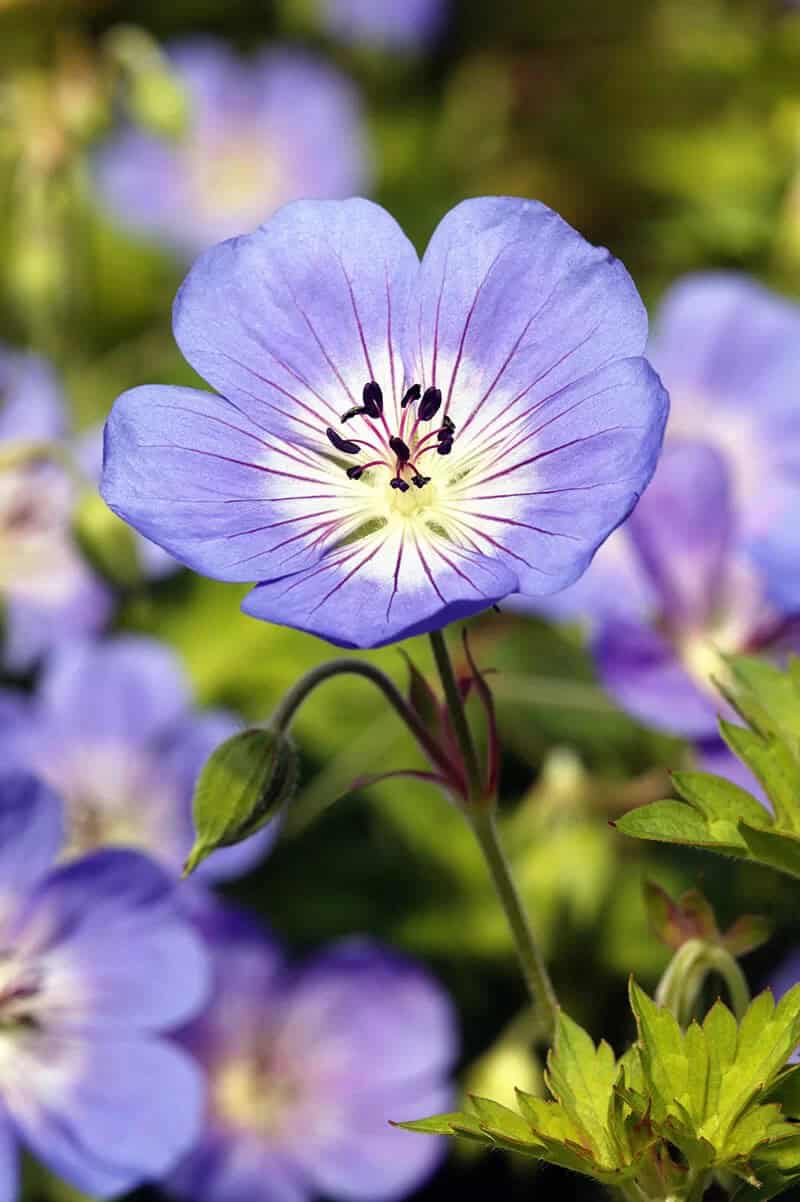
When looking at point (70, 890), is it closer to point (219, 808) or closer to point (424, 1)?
point (219, 808)

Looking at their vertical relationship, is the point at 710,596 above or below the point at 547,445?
below

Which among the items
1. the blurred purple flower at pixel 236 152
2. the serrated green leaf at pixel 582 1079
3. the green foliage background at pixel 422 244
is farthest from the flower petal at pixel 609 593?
the blurred purple flower at pixel 236 152

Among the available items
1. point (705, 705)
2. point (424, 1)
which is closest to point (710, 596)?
point (705, 705)

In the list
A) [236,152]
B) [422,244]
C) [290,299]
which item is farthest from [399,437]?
[236,152]

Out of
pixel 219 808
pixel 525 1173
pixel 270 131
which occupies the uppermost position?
pixel 270 131

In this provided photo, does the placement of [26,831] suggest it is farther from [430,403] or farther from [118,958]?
[430,403]

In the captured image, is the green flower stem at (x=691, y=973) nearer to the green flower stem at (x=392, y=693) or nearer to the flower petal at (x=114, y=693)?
the green flower stem at (x=392, y=693)

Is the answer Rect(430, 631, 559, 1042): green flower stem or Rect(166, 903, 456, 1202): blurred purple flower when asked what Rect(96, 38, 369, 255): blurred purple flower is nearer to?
Rect(166, 903, 456, 1202): blurred purple flower
